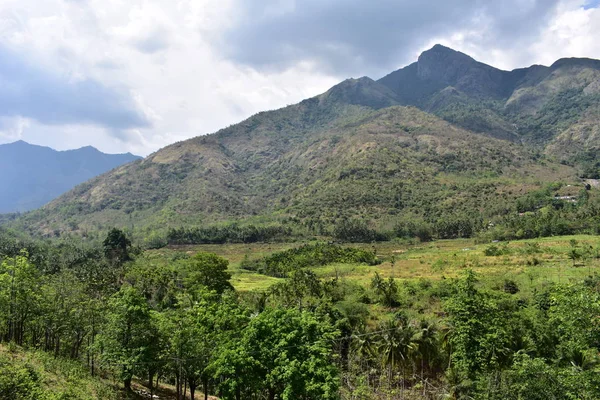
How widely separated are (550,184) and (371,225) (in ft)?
306

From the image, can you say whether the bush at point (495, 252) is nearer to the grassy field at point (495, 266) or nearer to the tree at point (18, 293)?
the grassy field at point (495, 266)

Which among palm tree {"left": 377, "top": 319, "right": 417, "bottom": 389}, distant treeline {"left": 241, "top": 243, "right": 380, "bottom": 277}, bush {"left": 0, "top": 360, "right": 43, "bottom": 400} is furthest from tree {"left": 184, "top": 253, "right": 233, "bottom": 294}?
distant treeline {"left": 241, "top": 243, "right": 380, "bottom": 277}

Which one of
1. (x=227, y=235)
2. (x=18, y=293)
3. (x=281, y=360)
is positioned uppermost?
(x=227, y=235)

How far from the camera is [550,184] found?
191000mm

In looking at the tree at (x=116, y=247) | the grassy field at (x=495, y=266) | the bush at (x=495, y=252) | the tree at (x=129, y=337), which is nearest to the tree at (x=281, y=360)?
the tree at (x=129, y=337)

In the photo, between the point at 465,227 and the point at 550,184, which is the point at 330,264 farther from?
the point at 550,184

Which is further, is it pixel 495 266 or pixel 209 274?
pixel 495 266

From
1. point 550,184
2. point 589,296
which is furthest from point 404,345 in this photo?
point 550,184

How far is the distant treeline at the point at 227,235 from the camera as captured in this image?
175 meters

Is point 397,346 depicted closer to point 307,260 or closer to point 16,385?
point 16,385

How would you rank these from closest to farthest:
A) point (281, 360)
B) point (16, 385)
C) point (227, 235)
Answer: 1. point (16, 385)
2. point (281, 360)
3. point (227, 235)

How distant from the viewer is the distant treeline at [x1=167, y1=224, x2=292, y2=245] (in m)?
175

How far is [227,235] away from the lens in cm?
17950

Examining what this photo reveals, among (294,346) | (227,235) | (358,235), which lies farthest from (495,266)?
(227,235)
